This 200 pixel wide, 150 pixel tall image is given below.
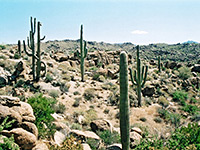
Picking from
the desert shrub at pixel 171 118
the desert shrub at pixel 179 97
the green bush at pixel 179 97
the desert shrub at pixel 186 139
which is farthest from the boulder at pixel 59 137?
the green bush at pixel 179 97

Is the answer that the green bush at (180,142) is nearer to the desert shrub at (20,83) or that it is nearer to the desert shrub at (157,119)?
the desert shrub at (157,119)

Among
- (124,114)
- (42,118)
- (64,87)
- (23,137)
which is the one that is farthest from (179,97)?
(23,137)

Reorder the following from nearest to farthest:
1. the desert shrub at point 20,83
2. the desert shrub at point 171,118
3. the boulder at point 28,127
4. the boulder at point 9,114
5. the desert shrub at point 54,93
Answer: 1. the boulder at point 9,114
2. the boulder at point 28,127
3. the desert shrub at point 171,118
4. the desert shrub at point 54,93
5. the desert shrub at point 20,83

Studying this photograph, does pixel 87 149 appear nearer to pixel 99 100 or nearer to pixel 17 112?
pixel 17 112

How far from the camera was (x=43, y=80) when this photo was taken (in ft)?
48.9

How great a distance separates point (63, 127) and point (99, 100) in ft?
23.6

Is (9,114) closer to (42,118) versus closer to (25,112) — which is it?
(25,112)

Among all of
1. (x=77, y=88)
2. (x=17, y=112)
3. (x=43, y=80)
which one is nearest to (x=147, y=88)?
(x=77, y=88)

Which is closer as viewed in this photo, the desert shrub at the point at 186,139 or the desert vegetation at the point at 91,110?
the desert vegetation at the point at 91,110

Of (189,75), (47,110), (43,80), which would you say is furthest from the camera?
(189,75)

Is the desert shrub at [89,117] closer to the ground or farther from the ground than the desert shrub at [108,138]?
closer to the ground

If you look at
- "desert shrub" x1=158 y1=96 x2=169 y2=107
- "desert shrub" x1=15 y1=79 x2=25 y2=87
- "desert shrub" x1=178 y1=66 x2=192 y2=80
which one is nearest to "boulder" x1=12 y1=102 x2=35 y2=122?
"desert shrub" x1=15 y1=79 x2=25 y2=87

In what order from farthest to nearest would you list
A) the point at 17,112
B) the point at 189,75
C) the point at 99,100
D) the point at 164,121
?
1. the point at 189,75
2. the point at 99,100
3. the point at 164,121
4. the point at 17,112

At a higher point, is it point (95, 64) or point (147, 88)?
point (95, 64)
